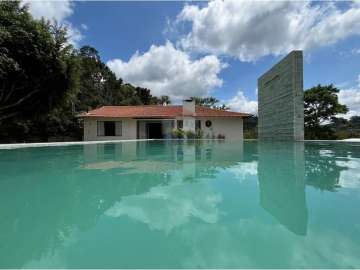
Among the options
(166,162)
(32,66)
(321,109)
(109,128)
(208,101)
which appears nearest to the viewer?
(166,162)

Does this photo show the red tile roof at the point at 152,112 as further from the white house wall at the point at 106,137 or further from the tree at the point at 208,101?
the tree at the point at 208,101

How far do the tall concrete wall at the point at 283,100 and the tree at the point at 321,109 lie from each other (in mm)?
4541

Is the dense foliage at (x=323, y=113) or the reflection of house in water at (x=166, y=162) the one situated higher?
the dense foliage at (x=323, y=113)

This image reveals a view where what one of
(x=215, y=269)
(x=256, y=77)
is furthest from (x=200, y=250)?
(x=256, y=77)

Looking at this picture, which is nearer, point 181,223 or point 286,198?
point 181,223

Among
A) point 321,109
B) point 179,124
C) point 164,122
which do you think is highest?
point 321,109

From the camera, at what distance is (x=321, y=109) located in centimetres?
2145

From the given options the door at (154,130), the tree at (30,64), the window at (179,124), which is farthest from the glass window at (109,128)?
the tree at (30,64)

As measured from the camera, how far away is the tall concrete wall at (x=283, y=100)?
15.0 meters

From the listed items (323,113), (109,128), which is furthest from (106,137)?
(323,113)

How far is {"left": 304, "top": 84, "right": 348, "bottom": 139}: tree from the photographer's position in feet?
69.1

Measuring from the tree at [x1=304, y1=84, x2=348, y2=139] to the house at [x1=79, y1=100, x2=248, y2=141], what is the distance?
5685 millimetres

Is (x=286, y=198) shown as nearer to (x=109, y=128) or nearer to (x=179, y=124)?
(x=179, y=124)

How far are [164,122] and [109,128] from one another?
5.44 metres
